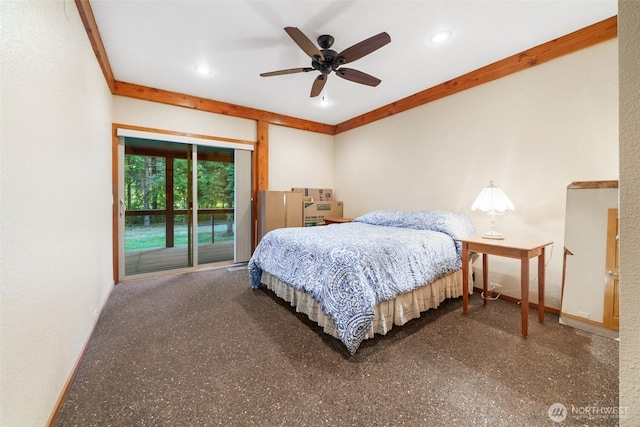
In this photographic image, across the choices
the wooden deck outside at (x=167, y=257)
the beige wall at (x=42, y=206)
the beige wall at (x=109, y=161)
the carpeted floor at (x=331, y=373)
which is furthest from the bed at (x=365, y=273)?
the wooden deck outside at (x=167, y=257)

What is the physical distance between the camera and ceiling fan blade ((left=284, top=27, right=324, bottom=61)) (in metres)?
1.90

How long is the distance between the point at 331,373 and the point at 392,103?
375cm

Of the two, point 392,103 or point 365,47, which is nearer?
point 365,47

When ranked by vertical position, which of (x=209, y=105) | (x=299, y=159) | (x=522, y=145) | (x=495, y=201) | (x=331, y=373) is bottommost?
(x=331, y=373)

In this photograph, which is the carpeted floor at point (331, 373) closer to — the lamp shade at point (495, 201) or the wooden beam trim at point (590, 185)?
the lamp shade at point (495, 201)

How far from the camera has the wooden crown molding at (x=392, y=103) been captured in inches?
83.7

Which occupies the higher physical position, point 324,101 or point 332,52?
point 324,101

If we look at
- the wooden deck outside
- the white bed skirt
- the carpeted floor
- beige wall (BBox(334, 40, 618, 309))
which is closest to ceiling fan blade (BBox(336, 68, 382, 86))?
beige wall (BBox(334, 40, 618, 309))

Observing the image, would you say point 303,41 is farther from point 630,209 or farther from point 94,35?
point 630,209

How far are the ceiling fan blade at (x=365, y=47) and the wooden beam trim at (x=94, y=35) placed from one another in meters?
1.94

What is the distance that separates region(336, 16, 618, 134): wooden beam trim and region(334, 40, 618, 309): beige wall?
0.20 feet

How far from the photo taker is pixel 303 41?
201 cm

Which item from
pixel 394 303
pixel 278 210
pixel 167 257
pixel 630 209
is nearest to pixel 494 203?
pixel 394 303

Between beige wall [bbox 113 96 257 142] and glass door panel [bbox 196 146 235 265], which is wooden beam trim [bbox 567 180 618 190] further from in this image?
glass door panel [bbox 196 146 235 265]
